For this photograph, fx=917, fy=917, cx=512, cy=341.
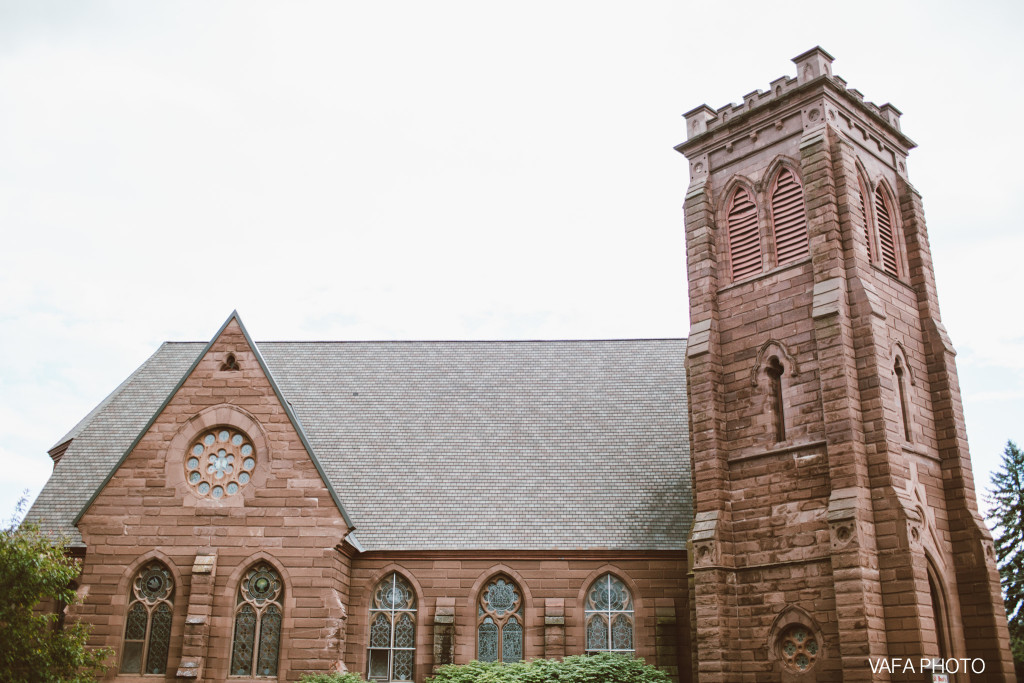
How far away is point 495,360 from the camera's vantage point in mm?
29828

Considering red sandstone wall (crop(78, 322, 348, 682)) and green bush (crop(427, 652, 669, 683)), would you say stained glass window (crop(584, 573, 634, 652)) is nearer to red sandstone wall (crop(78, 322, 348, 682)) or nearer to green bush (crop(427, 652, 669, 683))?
green bush (crop(427, 652, 669, 683))

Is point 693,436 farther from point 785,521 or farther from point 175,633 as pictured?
point 175,633

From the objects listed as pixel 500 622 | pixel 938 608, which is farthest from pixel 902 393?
pixel 500 622

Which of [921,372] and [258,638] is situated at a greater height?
→ [921,372]

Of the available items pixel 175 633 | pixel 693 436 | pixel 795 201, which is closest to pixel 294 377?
pixel 175 633

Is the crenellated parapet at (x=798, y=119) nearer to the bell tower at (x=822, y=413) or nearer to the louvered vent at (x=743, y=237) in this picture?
the bell tower at (x=822, y=413)

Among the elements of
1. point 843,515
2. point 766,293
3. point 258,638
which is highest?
point 766,293

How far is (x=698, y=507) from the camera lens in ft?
68.2

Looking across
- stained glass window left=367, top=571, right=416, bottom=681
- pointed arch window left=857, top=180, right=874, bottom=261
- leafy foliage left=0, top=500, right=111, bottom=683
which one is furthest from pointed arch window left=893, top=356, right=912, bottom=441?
leafy foliage left=0, top=500, right=111, bottom=683

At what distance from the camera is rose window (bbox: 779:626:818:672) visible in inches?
719

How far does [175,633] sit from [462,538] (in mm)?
6900

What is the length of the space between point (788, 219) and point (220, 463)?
48.0 feet

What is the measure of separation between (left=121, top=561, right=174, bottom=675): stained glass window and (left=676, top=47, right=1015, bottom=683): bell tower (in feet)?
38.9

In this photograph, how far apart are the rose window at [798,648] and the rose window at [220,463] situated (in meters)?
12.4
